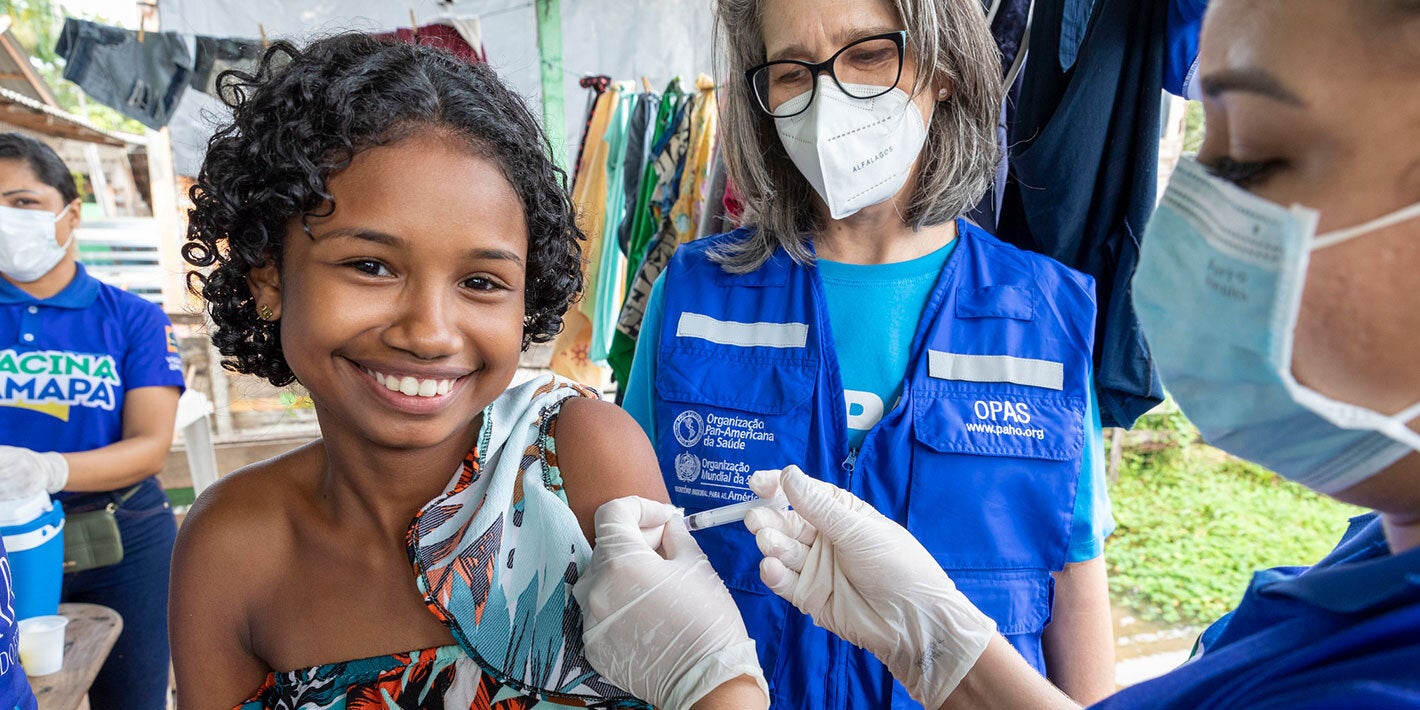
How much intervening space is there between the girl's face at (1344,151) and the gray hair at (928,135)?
102 centimetres

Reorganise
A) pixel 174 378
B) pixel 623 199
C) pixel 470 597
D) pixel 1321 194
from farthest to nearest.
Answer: pixel 623 199, pixel 174 378, pixel 470 597, pixel 1321 194

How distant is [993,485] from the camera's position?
5.11ft

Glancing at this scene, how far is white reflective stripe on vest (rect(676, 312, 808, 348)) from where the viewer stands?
5.51 ft

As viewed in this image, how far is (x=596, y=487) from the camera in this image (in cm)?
133

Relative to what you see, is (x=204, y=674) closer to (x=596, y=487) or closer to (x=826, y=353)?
(x=596, y=487)

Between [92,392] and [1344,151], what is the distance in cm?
354

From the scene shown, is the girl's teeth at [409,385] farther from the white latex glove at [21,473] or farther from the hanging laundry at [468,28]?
the hanging laundry at [468,28]

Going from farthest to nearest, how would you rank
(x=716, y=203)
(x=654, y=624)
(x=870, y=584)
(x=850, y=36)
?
(x=716, y=203) < (x=850, y=36) < (x=870, y=584) < (x=654, y=624)

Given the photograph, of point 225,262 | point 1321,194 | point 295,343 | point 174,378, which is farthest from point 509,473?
point 174,378

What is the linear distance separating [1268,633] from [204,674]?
1458 millimetres

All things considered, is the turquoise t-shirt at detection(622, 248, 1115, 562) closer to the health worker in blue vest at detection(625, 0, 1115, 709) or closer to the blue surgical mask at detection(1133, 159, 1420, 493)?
the health worker in blue vest at detection(625, 0, 1115, 709)

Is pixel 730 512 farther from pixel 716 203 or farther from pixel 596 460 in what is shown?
pixel 716 203

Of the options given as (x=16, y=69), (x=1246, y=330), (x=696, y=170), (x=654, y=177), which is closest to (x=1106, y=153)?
(x=1246, y=330)

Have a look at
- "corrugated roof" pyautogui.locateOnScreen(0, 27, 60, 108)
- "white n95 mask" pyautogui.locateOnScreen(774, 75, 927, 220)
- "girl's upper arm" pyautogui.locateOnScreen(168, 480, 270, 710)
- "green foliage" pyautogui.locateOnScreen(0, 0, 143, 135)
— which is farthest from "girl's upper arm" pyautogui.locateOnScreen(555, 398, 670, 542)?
"green foliage" pyautogui.locateOnScreen(0, 0, 143, 135)
